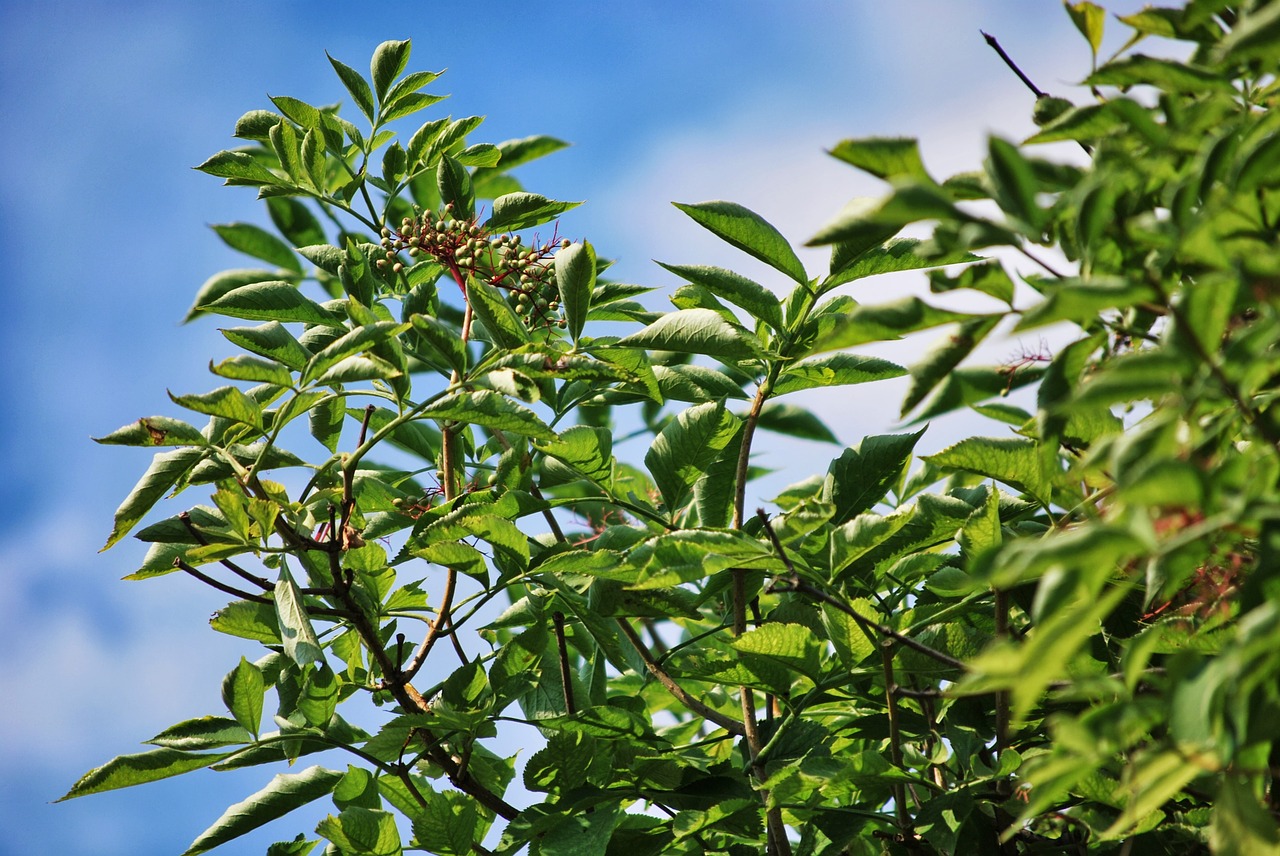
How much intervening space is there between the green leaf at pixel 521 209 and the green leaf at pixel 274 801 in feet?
3.41

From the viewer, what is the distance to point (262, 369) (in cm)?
160

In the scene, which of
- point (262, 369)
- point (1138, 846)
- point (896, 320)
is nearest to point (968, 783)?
point (1138, 846)

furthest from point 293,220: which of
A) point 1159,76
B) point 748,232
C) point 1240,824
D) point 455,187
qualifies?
point 1240,824

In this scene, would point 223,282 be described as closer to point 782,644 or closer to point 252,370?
point 252,370

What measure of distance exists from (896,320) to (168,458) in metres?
1.15

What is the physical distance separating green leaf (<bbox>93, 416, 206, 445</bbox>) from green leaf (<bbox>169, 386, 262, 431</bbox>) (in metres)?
0.05

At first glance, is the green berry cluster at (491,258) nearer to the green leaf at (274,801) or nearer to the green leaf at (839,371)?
the green leaf at (839,371)

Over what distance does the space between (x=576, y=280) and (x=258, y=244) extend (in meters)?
1.49

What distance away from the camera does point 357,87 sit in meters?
2.31

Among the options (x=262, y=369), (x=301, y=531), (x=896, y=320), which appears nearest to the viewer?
(x=896, y=320)

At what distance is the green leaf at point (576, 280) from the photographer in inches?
66.4

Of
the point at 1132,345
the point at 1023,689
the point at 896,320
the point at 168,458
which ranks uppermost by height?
the point at 168,458

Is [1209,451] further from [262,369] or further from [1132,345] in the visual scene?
[262,369]

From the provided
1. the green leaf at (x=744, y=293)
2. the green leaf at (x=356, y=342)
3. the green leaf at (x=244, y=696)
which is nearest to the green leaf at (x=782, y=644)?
the green leaf at (x=744, y=293)
